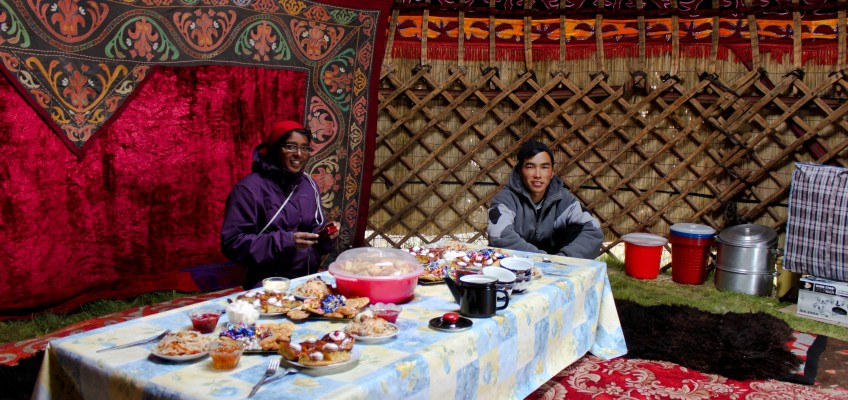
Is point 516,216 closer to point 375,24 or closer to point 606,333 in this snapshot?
point 606,333

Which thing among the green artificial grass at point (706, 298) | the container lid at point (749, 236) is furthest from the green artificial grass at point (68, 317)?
the container lid at point (749, 236)

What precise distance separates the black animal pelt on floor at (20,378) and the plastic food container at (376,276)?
3.35 feet

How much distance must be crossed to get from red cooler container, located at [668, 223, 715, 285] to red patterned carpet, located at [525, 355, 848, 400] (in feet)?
4.64

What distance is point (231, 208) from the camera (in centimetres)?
197

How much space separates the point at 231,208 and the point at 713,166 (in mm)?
2915

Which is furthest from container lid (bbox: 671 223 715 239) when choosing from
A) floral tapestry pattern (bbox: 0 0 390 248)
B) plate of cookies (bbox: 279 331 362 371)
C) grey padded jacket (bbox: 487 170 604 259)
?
plate of cookies (bbox: 279 331 362 371)

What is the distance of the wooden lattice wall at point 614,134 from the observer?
3627mm

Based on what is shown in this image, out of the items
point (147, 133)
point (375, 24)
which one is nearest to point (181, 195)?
point (147, 133)

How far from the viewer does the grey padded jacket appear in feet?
7.71

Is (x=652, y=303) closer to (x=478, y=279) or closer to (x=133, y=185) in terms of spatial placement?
(x=478, y=279)

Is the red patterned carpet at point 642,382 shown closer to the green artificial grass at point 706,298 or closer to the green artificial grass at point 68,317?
the green artificial grass at point 68,317

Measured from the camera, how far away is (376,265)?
1.43m

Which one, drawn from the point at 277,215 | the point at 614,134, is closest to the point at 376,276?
the point at 277,215

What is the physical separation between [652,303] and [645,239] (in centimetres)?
64
